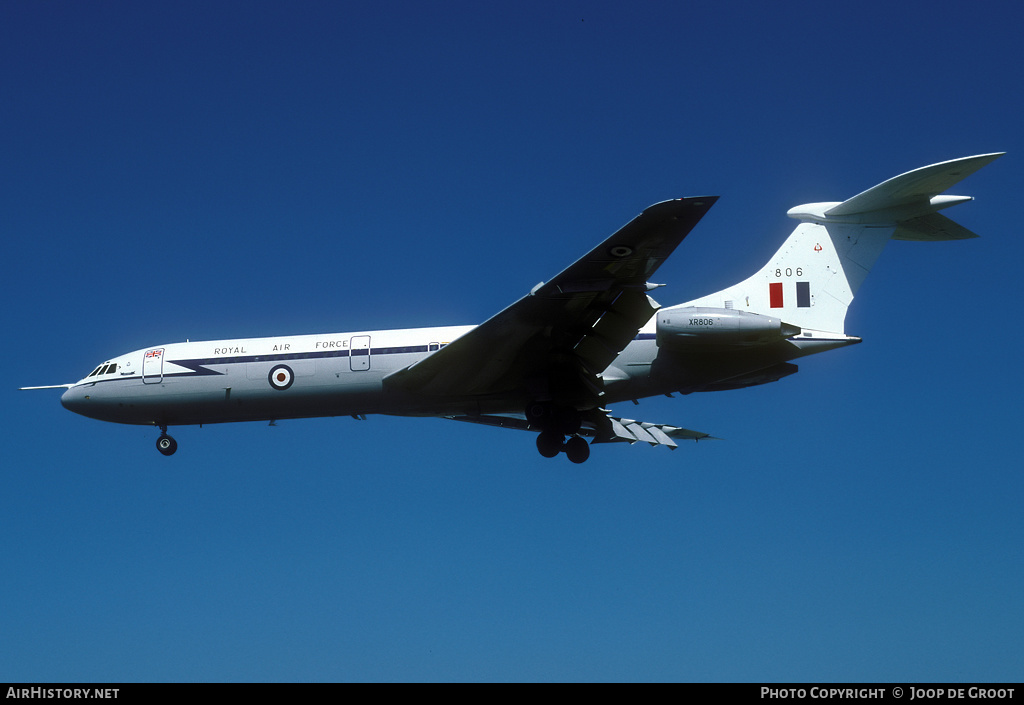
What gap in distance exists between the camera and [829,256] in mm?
23500

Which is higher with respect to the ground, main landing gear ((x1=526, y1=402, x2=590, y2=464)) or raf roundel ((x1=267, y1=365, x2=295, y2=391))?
raf roundel ((x1=267, y1=365, x2=295, y2=391))

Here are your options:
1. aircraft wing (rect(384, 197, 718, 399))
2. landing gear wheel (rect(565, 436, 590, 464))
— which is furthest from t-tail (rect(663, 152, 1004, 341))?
landing gear wheel (rect(565, 436, 590, 464))

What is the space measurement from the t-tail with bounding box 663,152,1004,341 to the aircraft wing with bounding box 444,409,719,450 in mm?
4409

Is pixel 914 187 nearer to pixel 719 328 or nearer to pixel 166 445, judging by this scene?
pixel 719 328

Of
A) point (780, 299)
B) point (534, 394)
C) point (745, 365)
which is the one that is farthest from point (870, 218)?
point (534, 394)

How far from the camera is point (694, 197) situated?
1734 cm

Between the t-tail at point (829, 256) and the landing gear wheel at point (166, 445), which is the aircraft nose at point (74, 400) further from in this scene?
the t-tail at point (829, 256)

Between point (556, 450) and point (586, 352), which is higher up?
point (586, 352)

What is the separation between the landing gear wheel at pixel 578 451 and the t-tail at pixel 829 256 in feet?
13.8

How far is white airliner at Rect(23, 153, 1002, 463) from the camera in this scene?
21297mm

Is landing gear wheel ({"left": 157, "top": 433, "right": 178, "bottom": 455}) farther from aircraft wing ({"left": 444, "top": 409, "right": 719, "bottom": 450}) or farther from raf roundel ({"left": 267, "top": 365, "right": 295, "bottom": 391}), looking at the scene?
aircraft wing ({"left": 444, "top": 409, "right": 719, "bottom": 450})
